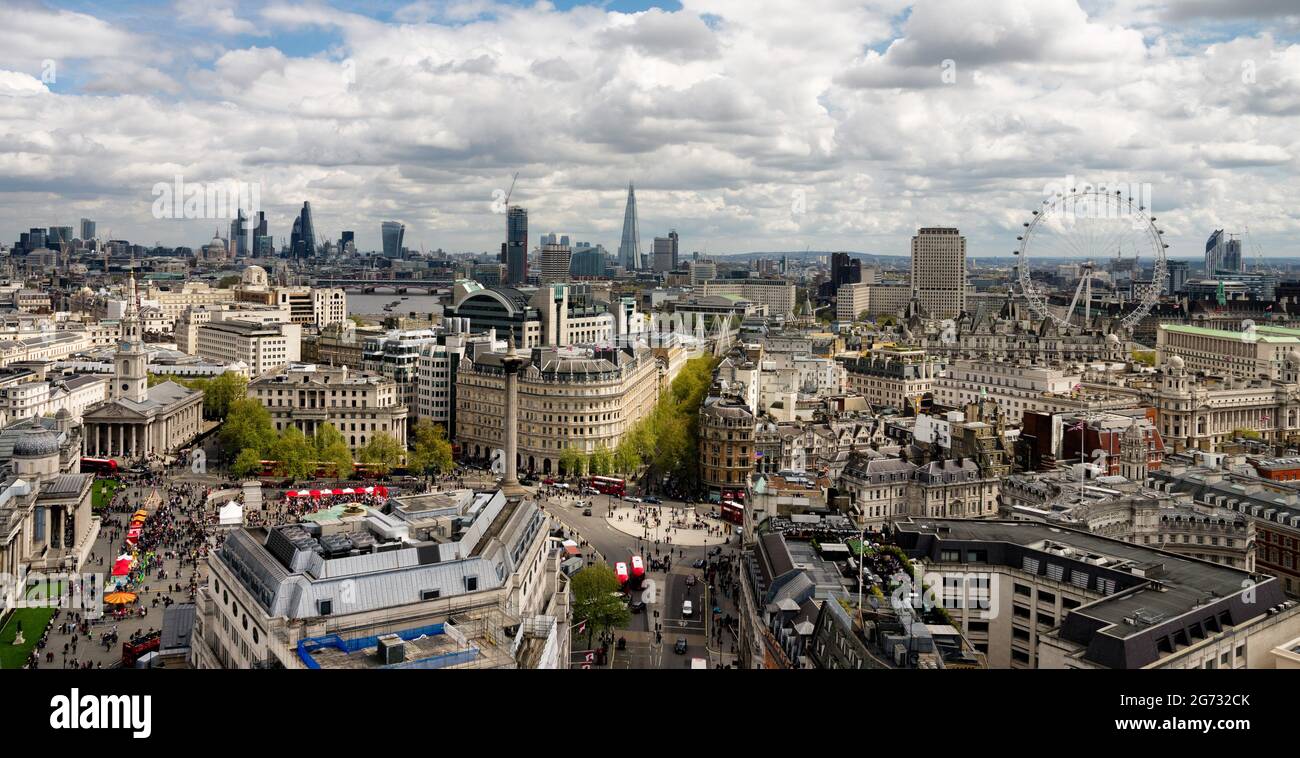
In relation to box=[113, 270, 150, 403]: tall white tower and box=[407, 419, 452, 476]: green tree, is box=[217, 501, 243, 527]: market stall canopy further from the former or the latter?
box=[113, 270, 150, 403]: tall white tower

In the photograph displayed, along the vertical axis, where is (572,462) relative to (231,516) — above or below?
below

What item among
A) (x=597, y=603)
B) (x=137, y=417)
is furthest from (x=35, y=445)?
(x=597, y=603)

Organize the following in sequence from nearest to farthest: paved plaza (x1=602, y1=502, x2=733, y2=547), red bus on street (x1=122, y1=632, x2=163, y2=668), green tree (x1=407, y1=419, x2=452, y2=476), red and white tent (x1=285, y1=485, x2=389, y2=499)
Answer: red bus on street (x1=122, y1=632, x2=163, y2=668) → paved plaza (x1=602, y1=502, x2=733, y2=547) → red and white tent (x1=285, y1=485, x2=389, y2=499) → green tree (x1=407, y1=419, x2=452, y2=476)

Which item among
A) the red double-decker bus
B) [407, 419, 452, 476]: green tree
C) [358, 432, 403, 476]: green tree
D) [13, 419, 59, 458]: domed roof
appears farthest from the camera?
[407, 419, 452, 476]: green tree

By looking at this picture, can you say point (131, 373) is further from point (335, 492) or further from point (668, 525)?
point (668, 525)

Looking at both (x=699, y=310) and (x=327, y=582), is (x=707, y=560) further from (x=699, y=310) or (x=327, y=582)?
(x=699, y=310)

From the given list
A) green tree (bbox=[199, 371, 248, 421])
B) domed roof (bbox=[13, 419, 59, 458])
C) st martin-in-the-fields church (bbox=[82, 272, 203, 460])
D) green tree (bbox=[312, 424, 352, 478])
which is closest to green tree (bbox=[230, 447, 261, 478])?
green tree (bbox=[312, 424, 352, 478])
